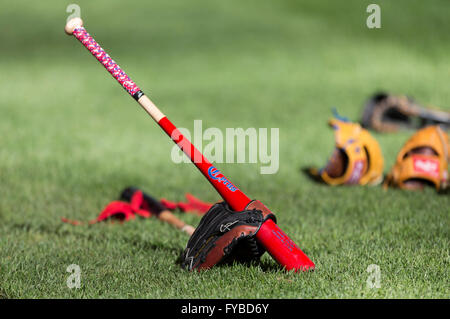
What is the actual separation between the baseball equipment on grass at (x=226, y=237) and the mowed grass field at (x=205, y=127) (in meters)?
0.11

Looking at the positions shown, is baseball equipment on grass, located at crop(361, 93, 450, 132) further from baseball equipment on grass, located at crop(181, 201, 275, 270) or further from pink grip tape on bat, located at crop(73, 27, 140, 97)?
pink grip tape on bat, located at crop(73, 27, 140, 97)

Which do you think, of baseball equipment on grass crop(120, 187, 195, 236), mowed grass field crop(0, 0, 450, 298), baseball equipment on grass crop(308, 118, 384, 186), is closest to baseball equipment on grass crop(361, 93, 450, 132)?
mowed grass field crop(0, 0, 450, 298)

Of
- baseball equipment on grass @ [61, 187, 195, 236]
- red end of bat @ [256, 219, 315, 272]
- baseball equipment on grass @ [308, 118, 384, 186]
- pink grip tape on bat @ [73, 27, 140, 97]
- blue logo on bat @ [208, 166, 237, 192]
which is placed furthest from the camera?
baseball equipment on grass @ [308, 118, 384, 186]

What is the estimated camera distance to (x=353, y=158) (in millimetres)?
6332

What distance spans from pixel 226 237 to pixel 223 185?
33 cm

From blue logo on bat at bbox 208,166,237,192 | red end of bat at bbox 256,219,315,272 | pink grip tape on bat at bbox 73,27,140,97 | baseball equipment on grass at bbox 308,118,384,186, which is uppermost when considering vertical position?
pink grip tape on bat at bbox 73,27,140,97

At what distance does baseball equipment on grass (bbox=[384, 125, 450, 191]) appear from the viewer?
6020 mm

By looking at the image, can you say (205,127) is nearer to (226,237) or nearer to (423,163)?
(423,163)

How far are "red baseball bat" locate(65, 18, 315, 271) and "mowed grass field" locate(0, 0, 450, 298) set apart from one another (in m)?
0.11

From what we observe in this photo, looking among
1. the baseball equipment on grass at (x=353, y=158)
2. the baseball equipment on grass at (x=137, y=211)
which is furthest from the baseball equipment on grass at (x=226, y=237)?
the baseball equipment on grass at (x=353, y=158)

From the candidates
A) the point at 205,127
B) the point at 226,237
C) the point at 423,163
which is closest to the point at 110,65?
the point at 226,237

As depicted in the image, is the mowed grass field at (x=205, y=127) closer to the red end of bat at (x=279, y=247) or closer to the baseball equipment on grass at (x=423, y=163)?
the red end of bat at (x=279, y=247)
